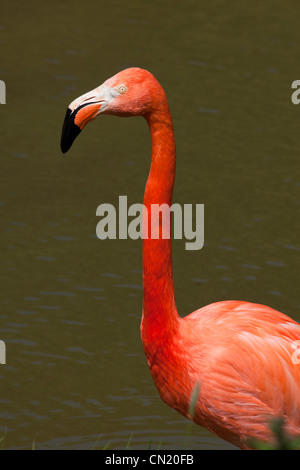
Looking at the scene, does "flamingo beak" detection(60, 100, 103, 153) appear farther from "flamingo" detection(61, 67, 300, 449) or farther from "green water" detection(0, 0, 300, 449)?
"green water" detection(0, 0, 300, 449)

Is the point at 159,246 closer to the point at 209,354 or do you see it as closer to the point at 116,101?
the point at 209,354

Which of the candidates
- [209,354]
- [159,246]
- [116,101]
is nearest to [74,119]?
[116,101]

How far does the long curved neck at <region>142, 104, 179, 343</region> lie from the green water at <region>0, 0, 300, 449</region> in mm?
664

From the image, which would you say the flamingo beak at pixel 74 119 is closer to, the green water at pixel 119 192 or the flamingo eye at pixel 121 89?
the flamingo eye at pixel 121 89

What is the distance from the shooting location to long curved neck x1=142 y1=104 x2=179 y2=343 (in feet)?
15.9

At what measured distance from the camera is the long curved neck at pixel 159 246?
4.84 metres

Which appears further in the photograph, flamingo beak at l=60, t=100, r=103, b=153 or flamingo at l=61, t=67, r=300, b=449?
flamingo at l=61, t=67, r=300, b=449

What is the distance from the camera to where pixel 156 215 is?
4.90m

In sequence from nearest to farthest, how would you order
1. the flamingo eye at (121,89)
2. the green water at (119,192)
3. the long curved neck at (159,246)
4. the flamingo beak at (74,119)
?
the flamingo beak at (74,119)
the flamingo eye at (121,89)
the long curved neck at (159,246)
the green water at (119,192)

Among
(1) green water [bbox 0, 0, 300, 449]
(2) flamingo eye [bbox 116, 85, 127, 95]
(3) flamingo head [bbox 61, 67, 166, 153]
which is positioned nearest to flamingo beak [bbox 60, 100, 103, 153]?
(3) flamingo head [bbox 61, 67, 166, 153]

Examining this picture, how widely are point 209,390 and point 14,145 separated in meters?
5.56

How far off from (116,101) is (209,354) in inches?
57.7

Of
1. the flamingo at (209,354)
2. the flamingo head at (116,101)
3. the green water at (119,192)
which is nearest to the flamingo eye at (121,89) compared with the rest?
the flamingo head at (116,101)

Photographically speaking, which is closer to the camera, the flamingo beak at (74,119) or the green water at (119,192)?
the flamingo beak at (74,119)
